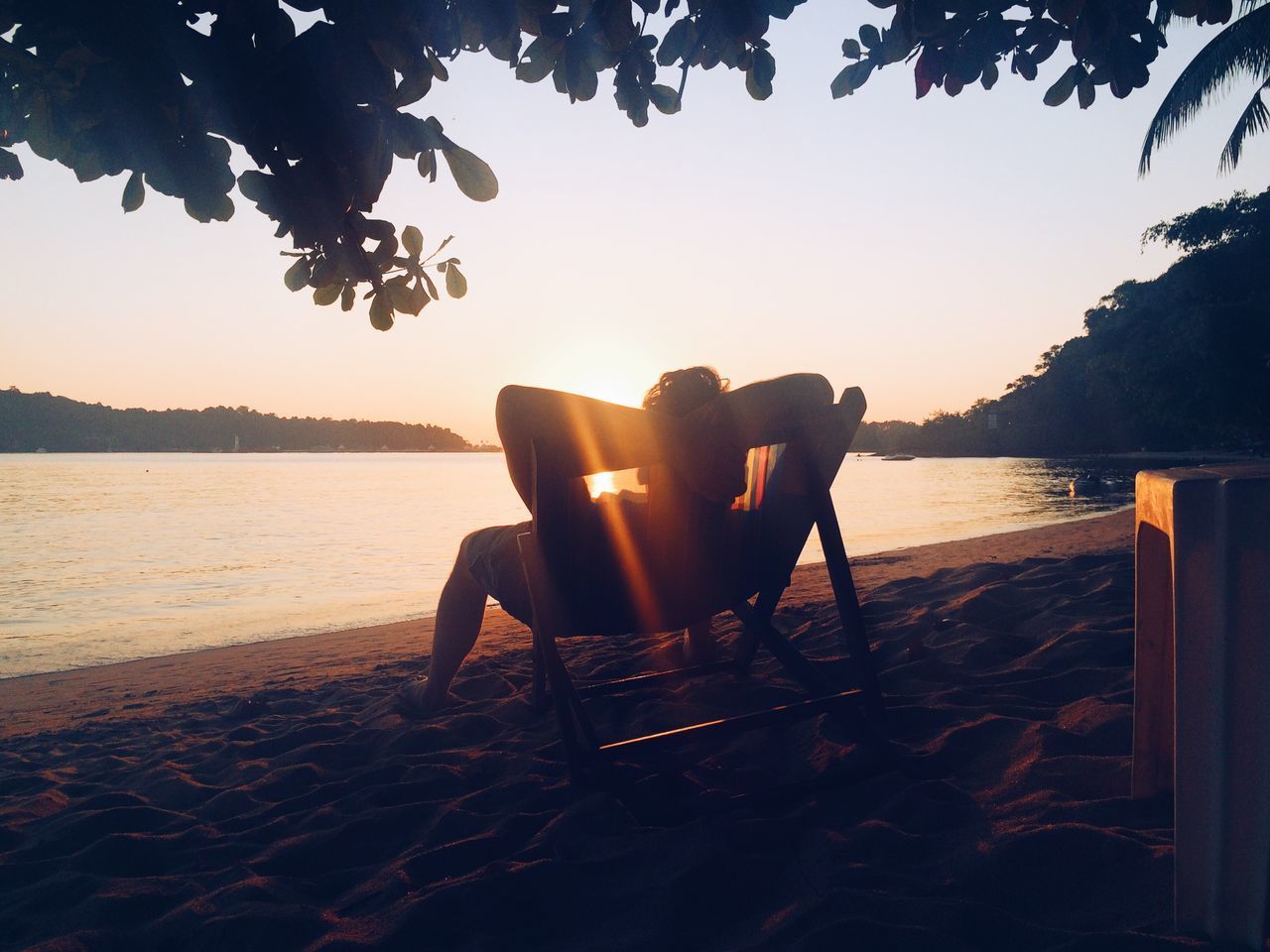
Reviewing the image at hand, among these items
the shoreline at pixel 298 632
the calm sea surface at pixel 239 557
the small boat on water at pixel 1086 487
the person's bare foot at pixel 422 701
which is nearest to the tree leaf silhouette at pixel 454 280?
the person's bare foot at pixel 422 701

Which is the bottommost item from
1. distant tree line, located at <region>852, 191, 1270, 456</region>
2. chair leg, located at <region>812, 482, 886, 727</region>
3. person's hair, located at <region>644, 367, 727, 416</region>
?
chair leg, located at <region>812, 482, 886, 727</region>

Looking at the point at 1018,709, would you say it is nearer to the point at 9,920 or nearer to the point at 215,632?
the point at 9,920

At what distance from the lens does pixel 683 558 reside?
7.77 ft

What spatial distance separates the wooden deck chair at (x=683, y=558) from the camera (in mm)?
2080

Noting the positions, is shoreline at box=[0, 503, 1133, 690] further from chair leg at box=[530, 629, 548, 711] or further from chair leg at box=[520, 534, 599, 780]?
chair leg at box=[520, 534, 599, 780]

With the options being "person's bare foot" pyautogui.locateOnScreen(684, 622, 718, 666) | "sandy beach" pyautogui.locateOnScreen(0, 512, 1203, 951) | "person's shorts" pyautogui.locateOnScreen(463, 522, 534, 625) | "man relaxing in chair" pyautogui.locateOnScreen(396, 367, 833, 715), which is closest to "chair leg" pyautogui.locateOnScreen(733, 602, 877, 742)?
"sandy beach" pyautogui.locateOnScreen(0, 512, 1203, 951)

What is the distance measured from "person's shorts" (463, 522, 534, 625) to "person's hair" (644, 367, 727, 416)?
0.58 meters

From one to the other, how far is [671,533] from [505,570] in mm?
579

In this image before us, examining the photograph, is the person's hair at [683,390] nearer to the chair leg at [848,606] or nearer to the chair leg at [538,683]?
the chair leg at [848,606]

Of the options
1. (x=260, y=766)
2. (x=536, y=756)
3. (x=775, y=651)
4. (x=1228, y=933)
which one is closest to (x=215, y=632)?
(x=260, y=766)

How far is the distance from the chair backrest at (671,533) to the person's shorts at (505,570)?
225 millimetres

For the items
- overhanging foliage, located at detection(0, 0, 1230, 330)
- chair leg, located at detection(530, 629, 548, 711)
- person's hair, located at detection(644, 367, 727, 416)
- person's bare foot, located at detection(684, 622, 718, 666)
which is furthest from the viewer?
person's bare foot, located at detection(684, 622, 718, 666)

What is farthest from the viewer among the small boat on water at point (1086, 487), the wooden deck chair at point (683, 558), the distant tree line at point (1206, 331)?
the small boat on water at point (1086, 487)

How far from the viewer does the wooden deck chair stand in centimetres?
208
